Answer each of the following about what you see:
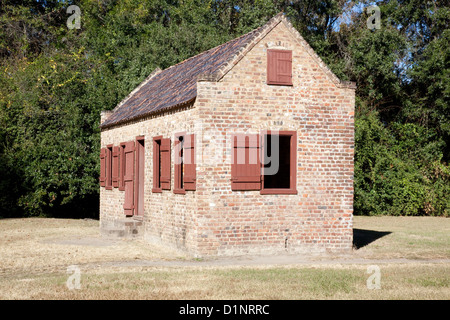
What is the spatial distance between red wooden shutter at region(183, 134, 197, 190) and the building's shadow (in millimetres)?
4976

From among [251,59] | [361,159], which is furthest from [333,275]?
[361,159]

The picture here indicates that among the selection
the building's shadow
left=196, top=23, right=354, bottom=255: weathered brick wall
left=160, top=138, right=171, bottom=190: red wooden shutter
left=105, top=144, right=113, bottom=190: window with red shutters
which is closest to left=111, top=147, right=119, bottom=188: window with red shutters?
left=105, top=144, right=113, bottom=190: window with red shutters

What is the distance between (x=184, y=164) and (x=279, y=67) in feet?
11.1

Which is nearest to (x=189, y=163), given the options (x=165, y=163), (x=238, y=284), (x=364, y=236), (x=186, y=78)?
(x=165, y=163)

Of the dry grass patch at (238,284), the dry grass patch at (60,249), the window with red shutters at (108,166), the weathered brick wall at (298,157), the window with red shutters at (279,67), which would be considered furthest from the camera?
the window with red shutters at (108,166)

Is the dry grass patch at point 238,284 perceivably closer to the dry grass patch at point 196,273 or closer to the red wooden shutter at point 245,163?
the dry grass patch at point 196,273

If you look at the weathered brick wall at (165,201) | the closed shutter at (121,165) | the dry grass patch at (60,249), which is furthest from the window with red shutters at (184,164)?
the closed shutter at (121,165)

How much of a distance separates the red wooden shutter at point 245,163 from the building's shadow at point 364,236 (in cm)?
383

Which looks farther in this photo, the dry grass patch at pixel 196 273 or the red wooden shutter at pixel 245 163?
the red wooden shutter at pixel 245 163

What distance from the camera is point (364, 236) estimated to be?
66.7ft

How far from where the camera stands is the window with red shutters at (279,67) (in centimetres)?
1548

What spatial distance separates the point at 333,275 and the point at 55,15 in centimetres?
3466

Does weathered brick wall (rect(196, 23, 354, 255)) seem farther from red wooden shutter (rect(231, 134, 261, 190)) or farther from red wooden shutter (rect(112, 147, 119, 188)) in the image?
red wooden shutter (rect(112, 147, 119, 188))
